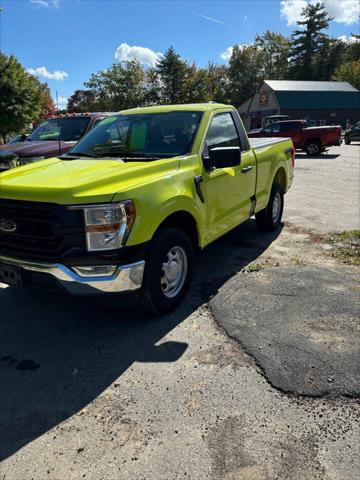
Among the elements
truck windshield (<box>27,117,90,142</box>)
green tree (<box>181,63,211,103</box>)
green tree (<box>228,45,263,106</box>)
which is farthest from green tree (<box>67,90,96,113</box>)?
truck windshield (<box>27,117,90,142</box>)

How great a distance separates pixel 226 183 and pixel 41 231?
2212 millimetres

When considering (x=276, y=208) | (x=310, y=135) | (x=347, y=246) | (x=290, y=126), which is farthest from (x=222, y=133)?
(x=290, y=126)

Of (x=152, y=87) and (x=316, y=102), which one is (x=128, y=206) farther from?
(x=152, y=87)

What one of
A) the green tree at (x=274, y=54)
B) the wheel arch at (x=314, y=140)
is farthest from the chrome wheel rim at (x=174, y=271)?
the green tree at (x=274, y=54)

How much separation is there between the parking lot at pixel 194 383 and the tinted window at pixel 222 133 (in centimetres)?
156

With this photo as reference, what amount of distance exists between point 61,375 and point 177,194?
5.83 feet

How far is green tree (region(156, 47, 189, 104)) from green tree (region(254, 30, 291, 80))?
23.2 metres

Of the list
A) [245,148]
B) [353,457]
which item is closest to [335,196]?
[245,148]

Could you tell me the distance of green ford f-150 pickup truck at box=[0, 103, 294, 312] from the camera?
3.16m

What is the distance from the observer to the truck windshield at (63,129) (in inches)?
352

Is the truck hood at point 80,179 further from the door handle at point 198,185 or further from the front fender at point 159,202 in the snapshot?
the door handle at point 198,185

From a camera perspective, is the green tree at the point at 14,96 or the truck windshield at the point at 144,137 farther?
the green tree at the point at 14,96

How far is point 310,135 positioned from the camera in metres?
20.4

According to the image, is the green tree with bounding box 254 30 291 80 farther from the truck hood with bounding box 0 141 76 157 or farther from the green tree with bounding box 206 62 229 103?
the truck hood with bounding box 0 141 76 157
